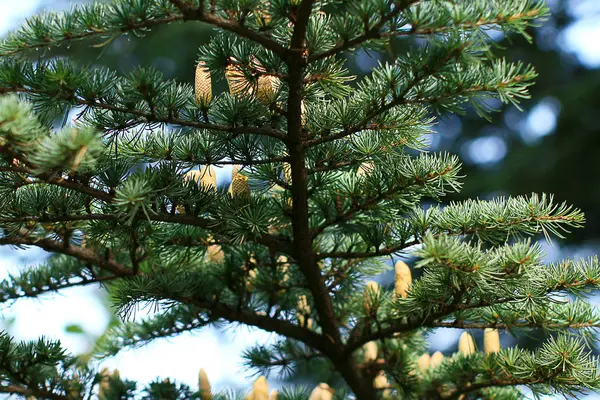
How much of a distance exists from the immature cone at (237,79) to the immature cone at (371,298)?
0.42m

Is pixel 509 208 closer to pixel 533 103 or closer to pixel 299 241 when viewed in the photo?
pixel 299 241

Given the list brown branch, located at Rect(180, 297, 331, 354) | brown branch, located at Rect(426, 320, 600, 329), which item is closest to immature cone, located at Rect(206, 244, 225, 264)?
brown branch, located at Rect(180, 297, 331, 354)

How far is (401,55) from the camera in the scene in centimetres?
67

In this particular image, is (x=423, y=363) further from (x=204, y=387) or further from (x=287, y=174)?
(x=287, y=174)

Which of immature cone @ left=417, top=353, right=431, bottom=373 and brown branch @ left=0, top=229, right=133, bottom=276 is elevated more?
brown branch @ left=0, top=229, right=133, bottom=276

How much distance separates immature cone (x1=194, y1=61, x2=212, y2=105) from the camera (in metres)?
0.73

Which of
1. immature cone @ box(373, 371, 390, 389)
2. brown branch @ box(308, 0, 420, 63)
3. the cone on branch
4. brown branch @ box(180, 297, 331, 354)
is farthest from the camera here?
immature cone @ box(373, 371, 390, 389)

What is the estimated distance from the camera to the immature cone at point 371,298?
1.03 metres

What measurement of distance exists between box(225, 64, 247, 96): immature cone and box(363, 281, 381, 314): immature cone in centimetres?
42

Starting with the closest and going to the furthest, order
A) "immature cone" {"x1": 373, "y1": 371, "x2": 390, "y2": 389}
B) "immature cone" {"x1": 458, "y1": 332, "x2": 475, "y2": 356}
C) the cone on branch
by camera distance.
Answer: the cone on branch
"immature cone" {"x1": 458, "y1": 332, "x2": 475, "y2": 356}
"immature cone" {"x1": 373, "y1": 371, "x2": 390, "y2": 389}

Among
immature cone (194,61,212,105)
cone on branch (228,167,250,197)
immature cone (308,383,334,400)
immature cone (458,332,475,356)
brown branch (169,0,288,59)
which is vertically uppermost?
immature cone (194,61,212,105)

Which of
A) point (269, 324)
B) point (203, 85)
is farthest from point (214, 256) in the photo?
point (203, 85)

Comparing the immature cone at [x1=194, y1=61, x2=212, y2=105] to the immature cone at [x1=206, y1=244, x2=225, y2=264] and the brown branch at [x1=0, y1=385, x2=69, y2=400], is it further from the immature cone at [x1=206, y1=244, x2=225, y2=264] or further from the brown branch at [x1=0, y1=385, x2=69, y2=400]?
the brown branch at [x1=0, y1=385, x2=69, y2=400]

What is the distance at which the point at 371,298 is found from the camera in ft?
3.42
